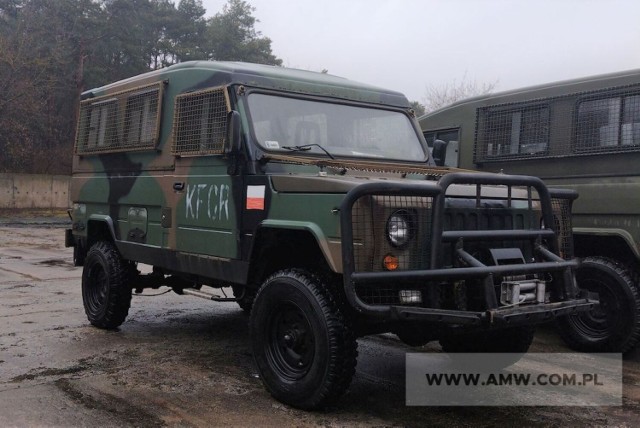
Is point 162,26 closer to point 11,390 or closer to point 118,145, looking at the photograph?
point 118,145

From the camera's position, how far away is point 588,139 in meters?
6.27

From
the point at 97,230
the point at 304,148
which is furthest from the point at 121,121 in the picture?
the point at 304,148

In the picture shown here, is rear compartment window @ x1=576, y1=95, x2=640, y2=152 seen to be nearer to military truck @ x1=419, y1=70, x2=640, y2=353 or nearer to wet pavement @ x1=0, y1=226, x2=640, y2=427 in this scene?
military truck @ x1=419, y1=70, x2=640, y2=353

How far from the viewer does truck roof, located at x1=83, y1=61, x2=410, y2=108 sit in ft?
16.9

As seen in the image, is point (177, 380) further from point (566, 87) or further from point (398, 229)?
point (566, 87)

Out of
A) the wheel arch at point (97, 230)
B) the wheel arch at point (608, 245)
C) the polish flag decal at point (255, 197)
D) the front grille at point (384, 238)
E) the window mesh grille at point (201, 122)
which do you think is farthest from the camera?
the wheel arch at point (97, 230)

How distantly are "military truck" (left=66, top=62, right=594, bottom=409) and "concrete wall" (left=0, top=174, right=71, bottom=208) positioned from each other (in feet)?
91.8

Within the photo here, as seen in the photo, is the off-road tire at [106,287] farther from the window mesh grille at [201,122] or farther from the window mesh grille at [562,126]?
the window mesh grille at [562,126]

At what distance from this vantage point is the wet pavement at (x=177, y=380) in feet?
13.4

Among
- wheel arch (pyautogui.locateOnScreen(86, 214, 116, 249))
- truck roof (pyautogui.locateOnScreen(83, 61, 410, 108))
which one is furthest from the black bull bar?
wheel arch (pyautogui.locateOnScreen(86, 214, 116, 249))

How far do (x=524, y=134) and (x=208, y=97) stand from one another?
3.43 metres

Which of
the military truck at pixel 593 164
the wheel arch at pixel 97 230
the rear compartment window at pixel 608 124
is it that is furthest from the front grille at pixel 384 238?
the wheel arch at pixel 97 230

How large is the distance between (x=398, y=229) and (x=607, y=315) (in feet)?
9.73

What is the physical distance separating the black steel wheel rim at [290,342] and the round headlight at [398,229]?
77 centimetres
